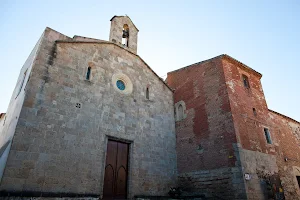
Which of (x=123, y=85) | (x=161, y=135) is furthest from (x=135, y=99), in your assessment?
(x=161, y=135)

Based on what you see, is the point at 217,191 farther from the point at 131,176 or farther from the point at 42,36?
the point at 42,36

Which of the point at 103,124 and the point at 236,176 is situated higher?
the point at 103,124

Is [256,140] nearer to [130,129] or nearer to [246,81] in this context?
[246,81]

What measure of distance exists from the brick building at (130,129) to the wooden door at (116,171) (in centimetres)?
4

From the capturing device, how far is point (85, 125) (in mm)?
9461

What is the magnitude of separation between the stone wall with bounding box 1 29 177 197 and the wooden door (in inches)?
11.5

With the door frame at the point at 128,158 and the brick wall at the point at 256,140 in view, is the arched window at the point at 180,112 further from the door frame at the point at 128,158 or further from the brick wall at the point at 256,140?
the door frame at the point at 128,158

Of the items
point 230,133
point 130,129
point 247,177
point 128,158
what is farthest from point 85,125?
point 247,177

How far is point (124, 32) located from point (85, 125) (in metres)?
6.85

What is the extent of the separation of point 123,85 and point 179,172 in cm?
563

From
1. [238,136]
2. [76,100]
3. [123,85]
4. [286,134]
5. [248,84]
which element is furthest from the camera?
[286,134]

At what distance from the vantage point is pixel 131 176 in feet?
33.3

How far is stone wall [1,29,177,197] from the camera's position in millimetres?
7801

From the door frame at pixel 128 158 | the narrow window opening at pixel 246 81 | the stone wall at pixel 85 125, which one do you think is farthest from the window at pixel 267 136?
the door frame at pixel 128 158
